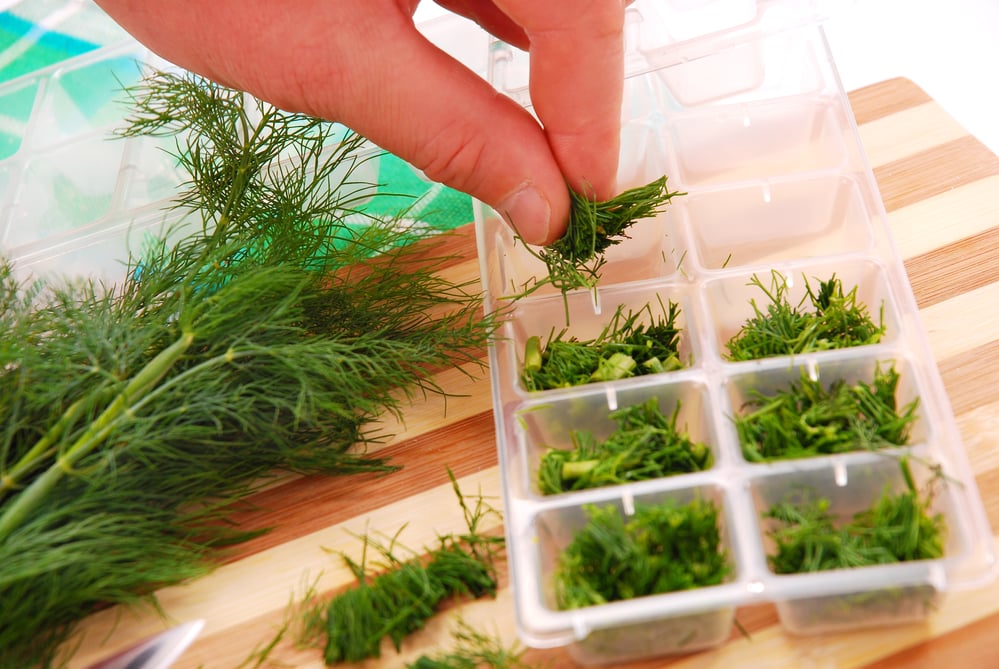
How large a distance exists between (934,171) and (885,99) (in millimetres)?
193

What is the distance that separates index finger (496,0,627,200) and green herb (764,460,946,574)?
499 mm

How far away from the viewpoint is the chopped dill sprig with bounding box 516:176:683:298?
3.94 ft

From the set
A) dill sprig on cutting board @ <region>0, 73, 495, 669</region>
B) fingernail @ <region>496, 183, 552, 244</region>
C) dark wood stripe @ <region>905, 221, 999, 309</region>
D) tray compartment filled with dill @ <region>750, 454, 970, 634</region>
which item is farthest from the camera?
dark wood stripe @ <region>905, 221, 999, 309</region>

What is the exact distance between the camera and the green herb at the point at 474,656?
95 cm

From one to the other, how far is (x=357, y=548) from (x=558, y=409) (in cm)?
31

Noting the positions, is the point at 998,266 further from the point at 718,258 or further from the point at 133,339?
the point at 133,339

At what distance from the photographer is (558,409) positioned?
3.72ft

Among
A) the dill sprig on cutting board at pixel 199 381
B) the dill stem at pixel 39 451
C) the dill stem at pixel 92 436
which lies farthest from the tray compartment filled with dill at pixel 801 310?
the dill stem at pixel 39 451

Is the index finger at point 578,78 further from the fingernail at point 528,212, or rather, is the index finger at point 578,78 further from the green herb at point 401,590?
the green herb at point 401,590

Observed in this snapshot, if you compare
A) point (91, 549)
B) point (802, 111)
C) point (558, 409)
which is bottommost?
point (91, 549)

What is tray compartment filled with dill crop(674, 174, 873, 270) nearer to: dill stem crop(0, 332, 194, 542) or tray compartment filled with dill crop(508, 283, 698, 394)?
tray compartment filled with dill crop(508, 283, 698, 394)

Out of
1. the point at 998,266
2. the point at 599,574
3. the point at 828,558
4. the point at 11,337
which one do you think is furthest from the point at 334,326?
the point at 998,266

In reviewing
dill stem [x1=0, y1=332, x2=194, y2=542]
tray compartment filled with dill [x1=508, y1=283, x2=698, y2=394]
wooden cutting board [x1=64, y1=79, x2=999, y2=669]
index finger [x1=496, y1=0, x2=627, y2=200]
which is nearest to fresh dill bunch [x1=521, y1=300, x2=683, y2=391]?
tray compartment filled with dill [x1=508, y1=283, x2=698, y2=394]

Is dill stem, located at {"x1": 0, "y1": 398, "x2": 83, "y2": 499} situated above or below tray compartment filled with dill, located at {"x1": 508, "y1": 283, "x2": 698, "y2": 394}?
below
